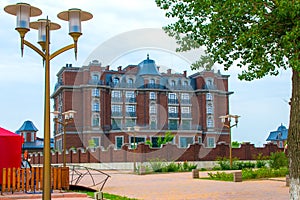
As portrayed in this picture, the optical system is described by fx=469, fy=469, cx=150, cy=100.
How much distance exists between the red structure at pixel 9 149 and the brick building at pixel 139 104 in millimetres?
36518

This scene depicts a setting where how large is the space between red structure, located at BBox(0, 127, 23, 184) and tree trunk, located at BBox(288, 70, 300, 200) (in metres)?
10.5

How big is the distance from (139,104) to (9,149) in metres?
42.7

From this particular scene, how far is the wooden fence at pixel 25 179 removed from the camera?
1474 cm

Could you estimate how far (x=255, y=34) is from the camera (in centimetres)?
969

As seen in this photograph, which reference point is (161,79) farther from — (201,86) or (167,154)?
(167,154)

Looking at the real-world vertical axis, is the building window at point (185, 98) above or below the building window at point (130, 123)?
above

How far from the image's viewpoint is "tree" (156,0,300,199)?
9.41m

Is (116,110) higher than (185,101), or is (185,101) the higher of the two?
(185,101)

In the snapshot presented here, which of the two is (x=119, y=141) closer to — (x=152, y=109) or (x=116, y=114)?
(x=116, y=114)

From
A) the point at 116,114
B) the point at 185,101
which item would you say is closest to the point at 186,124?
the point at 185,101

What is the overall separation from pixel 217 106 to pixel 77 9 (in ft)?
181

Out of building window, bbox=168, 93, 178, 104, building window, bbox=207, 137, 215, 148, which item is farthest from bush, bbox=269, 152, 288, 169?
building window, bbox=168, 93, 178, 104

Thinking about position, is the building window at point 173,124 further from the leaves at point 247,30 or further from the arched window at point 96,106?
the leaves at point 247,30

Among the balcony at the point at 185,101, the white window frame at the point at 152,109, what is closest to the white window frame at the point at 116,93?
the white window frame at the point at 152,109
